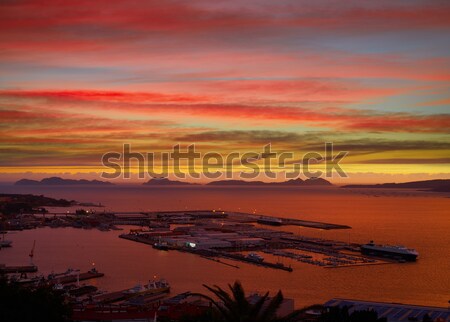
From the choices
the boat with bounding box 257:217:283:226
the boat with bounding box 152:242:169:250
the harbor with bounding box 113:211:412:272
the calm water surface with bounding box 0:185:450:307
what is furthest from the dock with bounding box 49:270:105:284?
the boat with bounding box 257:217:283:226

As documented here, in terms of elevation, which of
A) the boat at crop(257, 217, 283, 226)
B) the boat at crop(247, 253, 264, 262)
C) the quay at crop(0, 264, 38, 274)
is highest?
the boat at crop(257, 217, 283, 226)

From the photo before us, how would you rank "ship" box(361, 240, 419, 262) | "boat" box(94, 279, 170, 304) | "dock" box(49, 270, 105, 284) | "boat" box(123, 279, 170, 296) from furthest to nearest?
"ship" box(361, 240, 419, 262) → "dock" box(49, 270, 105, 284) → "boat" box(123, 279, 170, 296) → "boat" box(94, 279, 170, 304)

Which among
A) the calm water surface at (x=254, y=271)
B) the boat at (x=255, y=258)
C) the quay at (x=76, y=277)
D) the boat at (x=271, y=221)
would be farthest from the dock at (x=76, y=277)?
the boat at (x=271, y=221)

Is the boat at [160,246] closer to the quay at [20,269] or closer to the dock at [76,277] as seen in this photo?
the quay at [20,269]

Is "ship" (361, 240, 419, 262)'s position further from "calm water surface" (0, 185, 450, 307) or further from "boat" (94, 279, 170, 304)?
"boat" (94, 279, 170, 304)

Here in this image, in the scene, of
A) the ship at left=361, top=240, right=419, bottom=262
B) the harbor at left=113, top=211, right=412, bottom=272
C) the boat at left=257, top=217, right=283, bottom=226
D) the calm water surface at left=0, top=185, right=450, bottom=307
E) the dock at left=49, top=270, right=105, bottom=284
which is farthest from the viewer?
the boat at left=257, top=217, right=283, bottom=226

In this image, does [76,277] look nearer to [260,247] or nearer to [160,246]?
[160,246]

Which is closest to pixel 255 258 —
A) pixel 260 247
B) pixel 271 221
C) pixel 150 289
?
pixel 260 247

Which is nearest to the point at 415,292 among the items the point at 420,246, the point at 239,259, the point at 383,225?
the point at 239,259

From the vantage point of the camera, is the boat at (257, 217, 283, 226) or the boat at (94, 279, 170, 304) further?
the boat at (257, 217, 283, 226)
